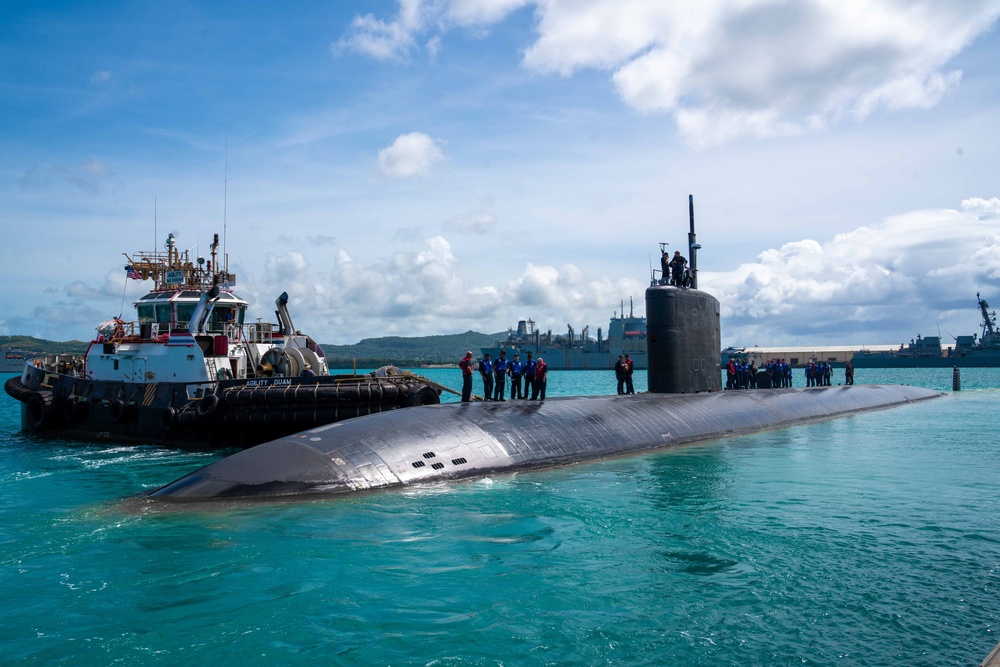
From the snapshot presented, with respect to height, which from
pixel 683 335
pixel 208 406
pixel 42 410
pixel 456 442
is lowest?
pixel 456 442

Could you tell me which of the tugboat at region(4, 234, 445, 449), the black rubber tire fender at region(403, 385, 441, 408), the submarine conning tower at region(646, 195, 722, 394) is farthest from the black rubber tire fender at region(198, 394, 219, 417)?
the submarine conning tower at region(646, 195, 722, 394)

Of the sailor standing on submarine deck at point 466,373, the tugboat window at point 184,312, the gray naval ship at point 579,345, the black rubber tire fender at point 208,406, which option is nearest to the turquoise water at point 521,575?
the sailor standing on submarine deck at point 466,373

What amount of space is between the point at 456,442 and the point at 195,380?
10114 millimetres

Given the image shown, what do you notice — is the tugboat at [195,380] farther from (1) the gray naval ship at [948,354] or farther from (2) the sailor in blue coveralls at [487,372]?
(1) the gray naval ship at [948,354]

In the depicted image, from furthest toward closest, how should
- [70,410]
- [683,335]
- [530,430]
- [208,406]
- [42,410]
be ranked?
[42,410] → [70,410] → [683,335] → [208,406] → [530,430]

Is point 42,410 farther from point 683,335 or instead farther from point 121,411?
point 683,335

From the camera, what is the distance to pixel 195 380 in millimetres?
20438

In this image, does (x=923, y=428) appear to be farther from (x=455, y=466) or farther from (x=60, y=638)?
(x=60, y=638)

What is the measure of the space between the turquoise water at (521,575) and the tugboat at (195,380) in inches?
215

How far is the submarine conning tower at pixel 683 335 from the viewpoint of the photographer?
19.2 meters

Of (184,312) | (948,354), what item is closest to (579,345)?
(948,354)

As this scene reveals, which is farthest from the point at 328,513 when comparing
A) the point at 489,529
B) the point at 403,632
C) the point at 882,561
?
the point at 882,561

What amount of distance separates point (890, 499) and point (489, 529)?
645 cm

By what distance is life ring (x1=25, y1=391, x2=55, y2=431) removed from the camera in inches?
860
